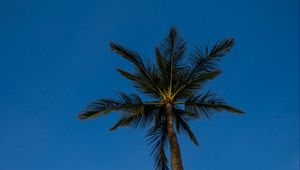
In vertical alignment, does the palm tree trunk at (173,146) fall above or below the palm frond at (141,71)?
below

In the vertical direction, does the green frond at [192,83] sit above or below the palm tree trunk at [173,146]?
above

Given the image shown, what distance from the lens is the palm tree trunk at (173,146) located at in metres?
11.7

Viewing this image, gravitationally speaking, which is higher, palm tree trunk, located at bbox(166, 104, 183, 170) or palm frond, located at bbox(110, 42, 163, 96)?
palm frond, located at bbox(110, 42, 163, 96)

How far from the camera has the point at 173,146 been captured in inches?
480

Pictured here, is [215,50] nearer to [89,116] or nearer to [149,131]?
[149,131]

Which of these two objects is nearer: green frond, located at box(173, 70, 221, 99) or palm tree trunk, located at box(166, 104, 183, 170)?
palm tree trunk, located at box(166, 104, 183, 170)

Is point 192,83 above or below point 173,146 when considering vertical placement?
above

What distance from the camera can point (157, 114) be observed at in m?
14.0

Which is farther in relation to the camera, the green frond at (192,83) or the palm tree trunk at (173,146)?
the green frond at (192,83)

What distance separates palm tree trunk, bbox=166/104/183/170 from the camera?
11.7 metres

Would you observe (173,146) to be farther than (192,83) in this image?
No

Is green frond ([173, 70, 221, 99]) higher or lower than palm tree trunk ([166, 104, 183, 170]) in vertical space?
higher

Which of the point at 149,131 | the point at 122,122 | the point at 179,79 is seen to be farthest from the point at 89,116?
the point at 179,79

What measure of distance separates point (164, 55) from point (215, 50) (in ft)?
6.27
